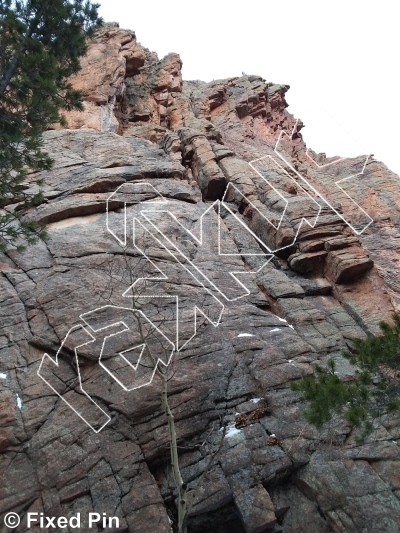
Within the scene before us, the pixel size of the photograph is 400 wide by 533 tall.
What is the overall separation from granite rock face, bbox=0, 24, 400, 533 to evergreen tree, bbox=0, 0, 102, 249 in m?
2.92

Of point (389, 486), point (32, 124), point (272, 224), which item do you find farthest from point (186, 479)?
point (272, 224)

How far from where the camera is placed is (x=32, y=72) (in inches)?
387

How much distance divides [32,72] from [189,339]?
7.80 metres

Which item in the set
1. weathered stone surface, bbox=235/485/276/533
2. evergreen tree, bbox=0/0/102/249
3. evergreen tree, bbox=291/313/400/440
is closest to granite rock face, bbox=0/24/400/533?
weathered stone surface, bbox=235/485/276/533

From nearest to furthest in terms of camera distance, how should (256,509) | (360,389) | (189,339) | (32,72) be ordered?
(360,389) → (256,509) → (32,72) → (189,339)

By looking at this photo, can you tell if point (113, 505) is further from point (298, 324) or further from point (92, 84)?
point (92, 84)

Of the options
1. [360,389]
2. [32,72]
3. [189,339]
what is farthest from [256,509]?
Answer: [32,72]

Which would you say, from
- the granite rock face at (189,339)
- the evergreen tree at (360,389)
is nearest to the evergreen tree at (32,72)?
the granite rock face at (189,339)

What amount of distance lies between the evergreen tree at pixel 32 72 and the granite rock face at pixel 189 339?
2924 millimetres

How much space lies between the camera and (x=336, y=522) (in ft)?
24.3

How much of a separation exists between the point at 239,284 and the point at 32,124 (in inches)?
306

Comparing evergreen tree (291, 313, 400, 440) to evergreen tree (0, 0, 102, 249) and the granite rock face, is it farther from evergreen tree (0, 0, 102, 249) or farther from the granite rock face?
evergreen tree (0, 0, 102, 249)

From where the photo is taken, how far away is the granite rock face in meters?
7.92

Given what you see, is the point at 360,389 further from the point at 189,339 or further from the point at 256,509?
the point at 189,339
